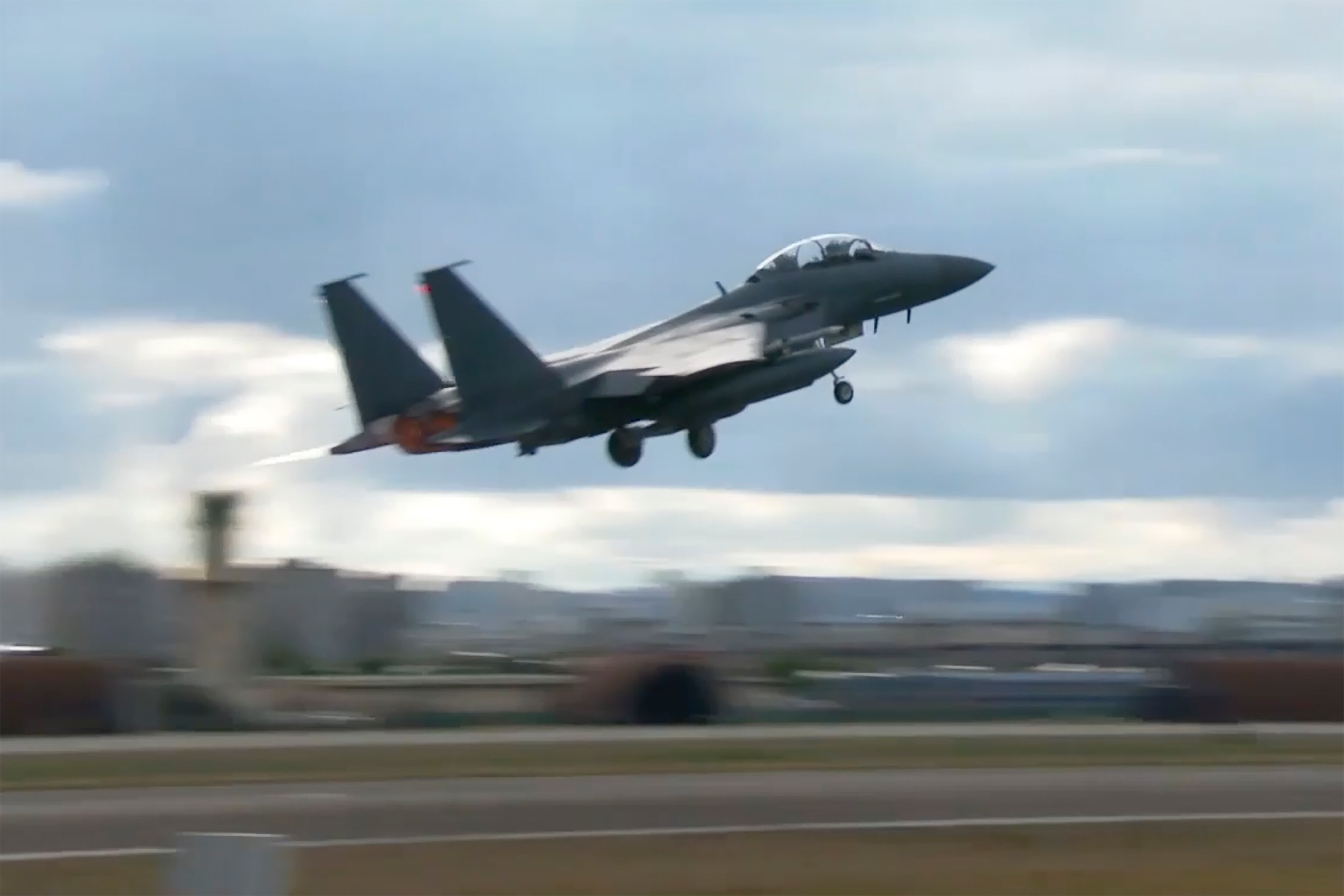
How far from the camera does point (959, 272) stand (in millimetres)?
36562

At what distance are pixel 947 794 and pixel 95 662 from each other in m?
26.5

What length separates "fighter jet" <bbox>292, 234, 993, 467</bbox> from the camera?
30.6 meters

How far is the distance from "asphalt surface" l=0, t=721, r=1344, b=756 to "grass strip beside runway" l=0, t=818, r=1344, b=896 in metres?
17.7

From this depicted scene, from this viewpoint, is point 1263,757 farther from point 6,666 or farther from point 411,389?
point 6,666

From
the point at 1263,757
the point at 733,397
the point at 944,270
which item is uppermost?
the point at 944,270

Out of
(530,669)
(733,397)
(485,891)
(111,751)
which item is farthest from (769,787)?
(530,669)

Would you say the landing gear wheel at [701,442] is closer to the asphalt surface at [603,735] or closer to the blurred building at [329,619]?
the asphalt surface at [603,735]

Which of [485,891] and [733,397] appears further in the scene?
[733,397]

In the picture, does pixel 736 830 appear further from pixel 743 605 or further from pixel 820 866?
pixel 743 605

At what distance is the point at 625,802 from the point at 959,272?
1327 centimetres

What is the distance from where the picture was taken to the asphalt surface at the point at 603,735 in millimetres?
41469

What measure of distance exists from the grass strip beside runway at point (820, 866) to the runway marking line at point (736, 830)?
31cm

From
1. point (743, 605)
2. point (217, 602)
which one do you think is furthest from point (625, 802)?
point (743, 605)

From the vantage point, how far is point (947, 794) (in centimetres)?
3031
